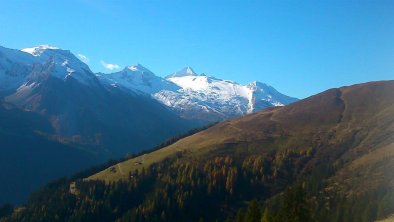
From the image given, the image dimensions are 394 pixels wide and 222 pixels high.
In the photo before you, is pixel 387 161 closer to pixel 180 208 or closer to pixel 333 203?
pixel 333 203

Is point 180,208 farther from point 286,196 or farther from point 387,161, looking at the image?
point 286,196

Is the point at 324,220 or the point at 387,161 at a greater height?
the point at 387,161

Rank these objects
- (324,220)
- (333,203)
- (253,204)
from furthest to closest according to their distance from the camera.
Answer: (333,203)
(324,220)
(253,204)

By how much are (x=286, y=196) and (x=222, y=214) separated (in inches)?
4484

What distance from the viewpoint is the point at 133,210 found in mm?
197875

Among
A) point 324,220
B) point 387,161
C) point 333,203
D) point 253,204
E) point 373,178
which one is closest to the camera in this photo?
point 253,204

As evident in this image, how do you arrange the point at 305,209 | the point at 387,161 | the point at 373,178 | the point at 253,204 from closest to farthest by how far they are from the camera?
the point at 305,209 → the point at 253,204 → the point at 373,178 → the point at 387,161

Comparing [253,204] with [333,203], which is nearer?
[253,204]

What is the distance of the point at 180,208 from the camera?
646ft

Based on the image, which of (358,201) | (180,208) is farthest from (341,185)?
(180,208)

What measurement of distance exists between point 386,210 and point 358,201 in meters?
24.0

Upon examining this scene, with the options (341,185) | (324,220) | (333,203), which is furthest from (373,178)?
(324,220)

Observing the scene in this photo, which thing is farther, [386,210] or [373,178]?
[373,178]

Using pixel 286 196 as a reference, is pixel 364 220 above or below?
below
